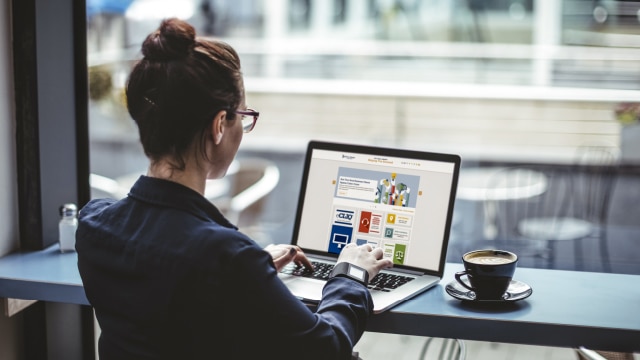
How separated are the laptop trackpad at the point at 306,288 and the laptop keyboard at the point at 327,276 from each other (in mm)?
26

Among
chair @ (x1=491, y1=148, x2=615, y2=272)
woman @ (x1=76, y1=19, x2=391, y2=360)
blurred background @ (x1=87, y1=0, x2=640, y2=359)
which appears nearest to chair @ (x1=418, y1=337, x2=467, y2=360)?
chair @ (x1=491, y1=148, x2=615, y2=272)

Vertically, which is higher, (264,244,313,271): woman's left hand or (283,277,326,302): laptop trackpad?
(264,244,313,271): woman's left hand

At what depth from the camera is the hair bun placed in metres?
1.10

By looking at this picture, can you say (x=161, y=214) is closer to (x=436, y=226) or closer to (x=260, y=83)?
(x=436, y=226)

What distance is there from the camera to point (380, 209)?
1605mm

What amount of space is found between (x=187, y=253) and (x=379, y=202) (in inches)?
26.6

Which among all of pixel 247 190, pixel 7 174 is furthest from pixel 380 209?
pixel 247 190

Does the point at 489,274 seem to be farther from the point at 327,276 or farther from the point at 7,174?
the point at 7,174

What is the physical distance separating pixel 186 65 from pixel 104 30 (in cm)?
604

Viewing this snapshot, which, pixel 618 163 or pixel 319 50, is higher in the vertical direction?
pixel 319 50

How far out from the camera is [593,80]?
6109mm

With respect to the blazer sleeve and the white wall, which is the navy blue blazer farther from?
the white wall

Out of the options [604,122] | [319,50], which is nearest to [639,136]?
[604,122]

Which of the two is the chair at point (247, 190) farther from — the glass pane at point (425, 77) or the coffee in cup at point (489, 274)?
the coffee in cup at point (489, 274)
